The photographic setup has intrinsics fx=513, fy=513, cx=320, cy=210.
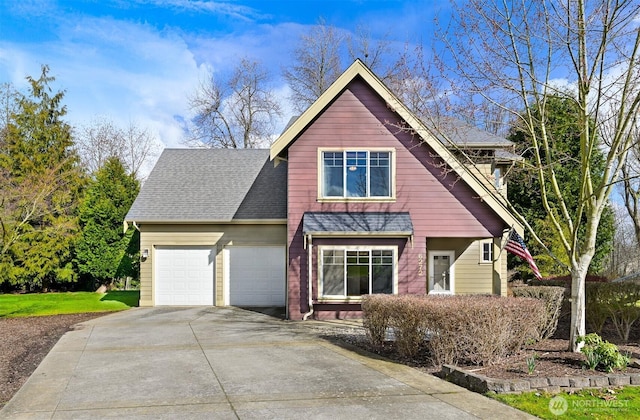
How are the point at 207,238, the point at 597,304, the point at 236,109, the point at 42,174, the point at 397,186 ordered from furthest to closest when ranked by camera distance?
the point at 236,109
the point at 42,174
the point at 207,238
the point at 397,186
the point at 597,304

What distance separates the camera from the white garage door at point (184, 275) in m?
18.0

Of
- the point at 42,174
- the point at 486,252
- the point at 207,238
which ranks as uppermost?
the point at 42,174

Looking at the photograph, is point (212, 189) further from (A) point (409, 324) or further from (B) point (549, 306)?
(B) point (549, 306)

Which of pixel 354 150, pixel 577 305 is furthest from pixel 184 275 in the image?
pixel 577 305

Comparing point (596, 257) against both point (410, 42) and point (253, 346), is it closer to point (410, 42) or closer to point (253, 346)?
point (410, 42)

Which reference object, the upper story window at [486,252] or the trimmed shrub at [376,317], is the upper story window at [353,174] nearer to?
the upper story window at [486,252]

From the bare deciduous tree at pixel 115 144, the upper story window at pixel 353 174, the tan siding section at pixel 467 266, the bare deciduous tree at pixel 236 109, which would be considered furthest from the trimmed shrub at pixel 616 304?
the bare deciduous tree at pixel 115 144

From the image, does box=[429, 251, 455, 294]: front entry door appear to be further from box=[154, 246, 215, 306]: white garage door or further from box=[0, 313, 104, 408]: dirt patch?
box=[0, 313, 104, 408]: dirt patch

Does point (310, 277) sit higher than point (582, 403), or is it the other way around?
point (310, 277)

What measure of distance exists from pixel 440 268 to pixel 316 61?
22921 millimetres

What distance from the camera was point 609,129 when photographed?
15172mm

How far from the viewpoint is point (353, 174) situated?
1524 centimetres

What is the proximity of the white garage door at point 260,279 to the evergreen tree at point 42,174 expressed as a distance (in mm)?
8887

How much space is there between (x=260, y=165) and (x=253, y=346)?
11.4 metres
